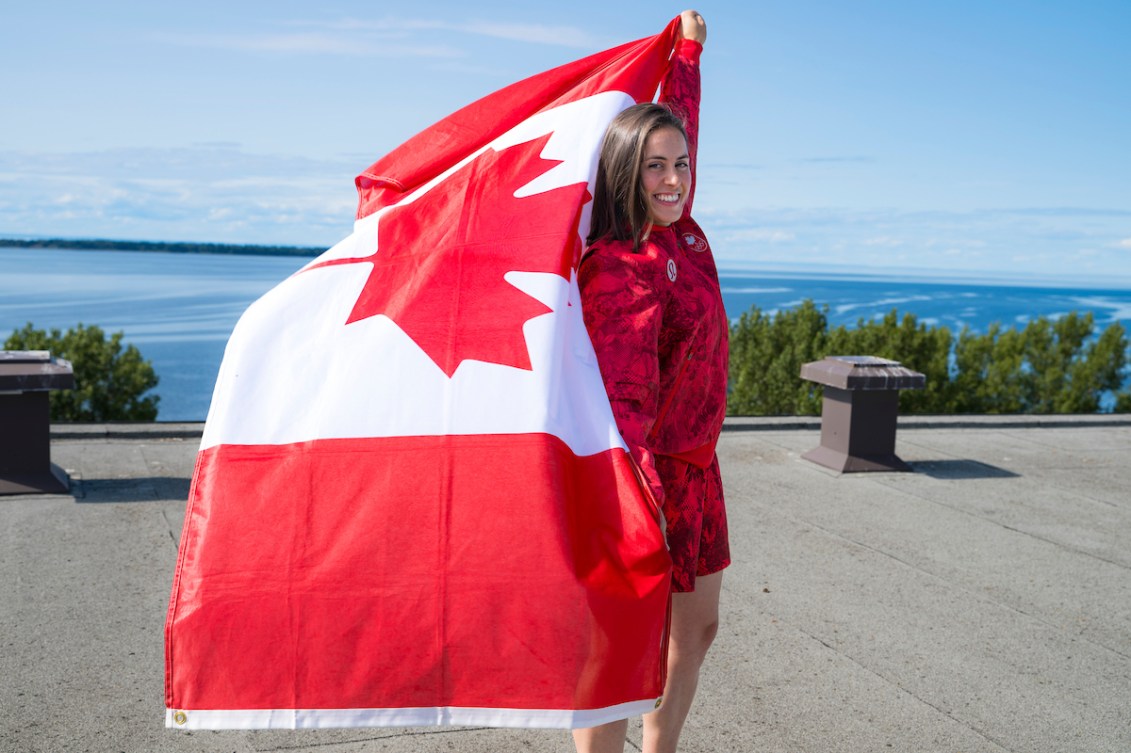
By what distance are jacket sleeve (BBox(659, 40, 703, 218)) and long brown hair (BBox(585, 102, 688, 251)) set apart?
45 cm

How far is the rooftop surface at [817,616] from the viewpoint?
3.75 meters

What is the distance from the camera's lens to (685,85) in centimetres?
325

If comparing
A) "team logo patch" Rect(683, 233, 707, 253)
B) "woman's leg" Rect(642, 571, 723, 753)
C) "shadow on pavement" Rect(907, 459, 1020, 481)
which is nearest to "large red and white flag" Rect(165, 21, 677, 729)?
"team logo patch" Rect(683, 233, 707, 253)

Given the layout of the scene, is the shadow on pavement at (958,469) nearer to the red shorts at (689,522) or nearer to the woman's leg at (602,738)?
the red shorts at (689,522)

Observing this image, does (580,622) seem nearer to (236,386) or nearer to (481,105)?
(236,386)

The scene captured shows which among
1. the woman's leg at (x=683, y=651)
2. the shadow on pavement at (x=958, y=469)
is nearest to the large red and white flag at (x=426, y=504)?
the woman's leg at (x=683, y=651)

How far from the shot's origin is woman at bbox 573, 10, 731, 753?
2.51 meters

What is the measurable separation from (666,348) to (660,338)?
33 millimetres

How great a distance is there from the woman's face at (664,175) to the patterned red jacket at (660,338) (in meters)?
0.07

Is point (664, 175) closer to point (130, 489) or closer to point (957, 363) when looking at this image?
point (130, 489)

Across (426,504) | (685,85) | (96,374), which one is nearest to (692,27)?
(685,85)

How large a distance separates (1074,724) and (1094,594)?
6.04 ft

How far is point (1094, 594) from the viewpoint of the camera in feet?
18.2

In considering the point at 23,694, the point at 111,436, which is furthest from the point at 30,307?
the point at 23,694
